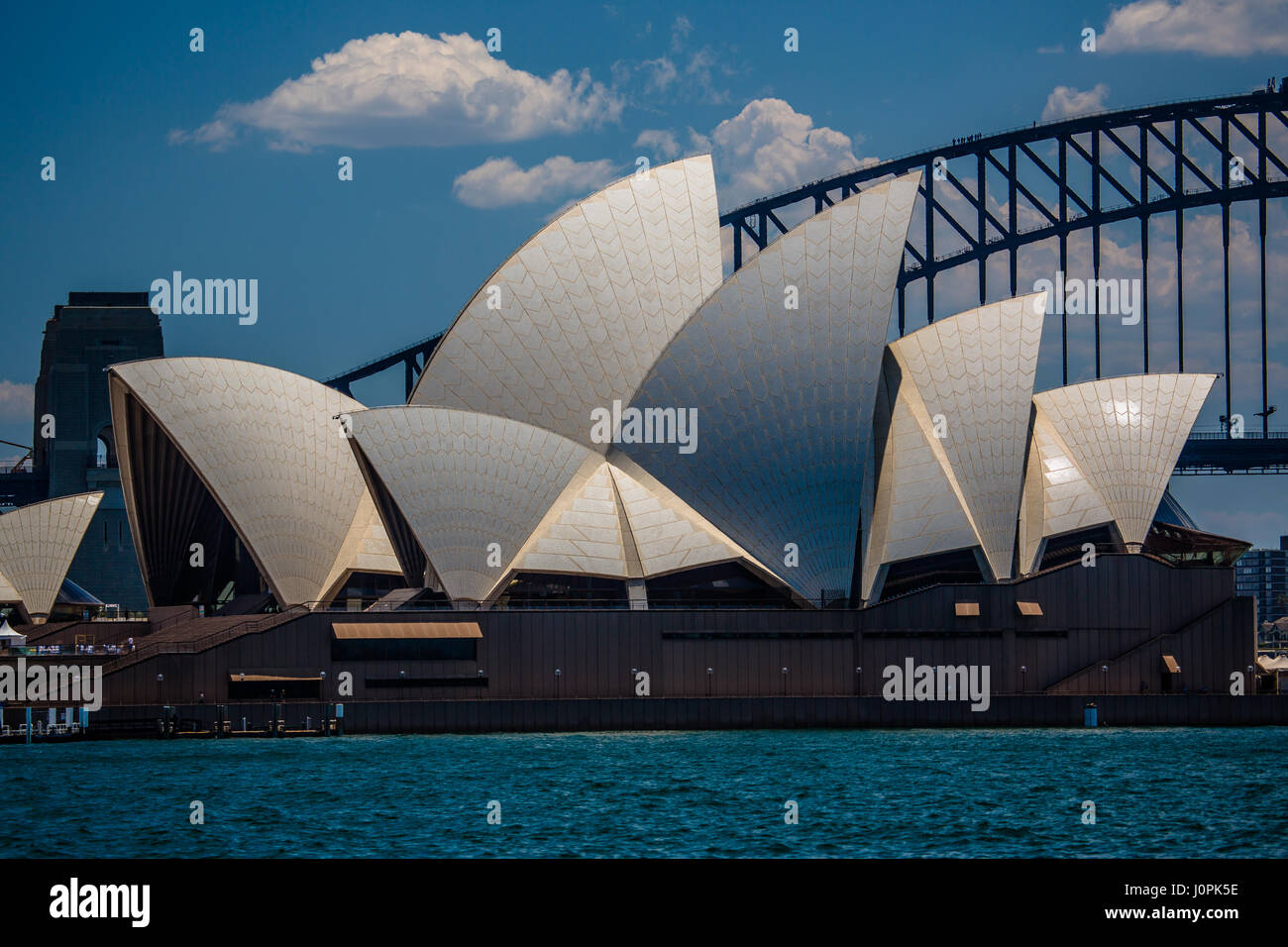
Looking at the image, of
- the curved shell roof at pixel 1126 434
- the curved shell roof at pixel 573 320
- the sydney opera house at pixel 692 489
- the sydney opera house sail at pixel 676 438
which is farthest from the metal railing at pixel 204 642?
the curved shell roof at pixel 1126 434

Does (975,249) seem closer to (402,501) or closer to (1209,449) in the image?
(1209,449)

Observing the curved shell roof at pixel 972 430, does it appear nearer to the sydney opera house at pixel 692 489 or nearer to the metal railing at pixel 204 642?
the sydney opera house at pixel 692 489

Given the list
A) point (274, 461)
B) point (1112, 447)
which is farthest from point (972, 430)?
point (274, 461)

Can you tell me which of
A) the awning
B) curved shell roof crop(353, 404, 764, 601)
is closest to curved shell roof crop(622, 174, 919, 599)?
curved shell roof crop(353, 404, 764, 601)

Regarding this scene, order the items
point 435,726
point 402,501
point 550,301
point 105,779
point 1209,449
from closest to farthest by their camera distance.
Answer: point 105,779 → point 435,726 → point 402,501 → point 550,301 → point 1209,449

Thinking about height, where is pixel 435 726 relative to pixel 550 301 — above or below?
below

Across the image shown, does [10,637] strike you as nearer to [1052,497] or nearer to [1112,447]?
[1052,497]
